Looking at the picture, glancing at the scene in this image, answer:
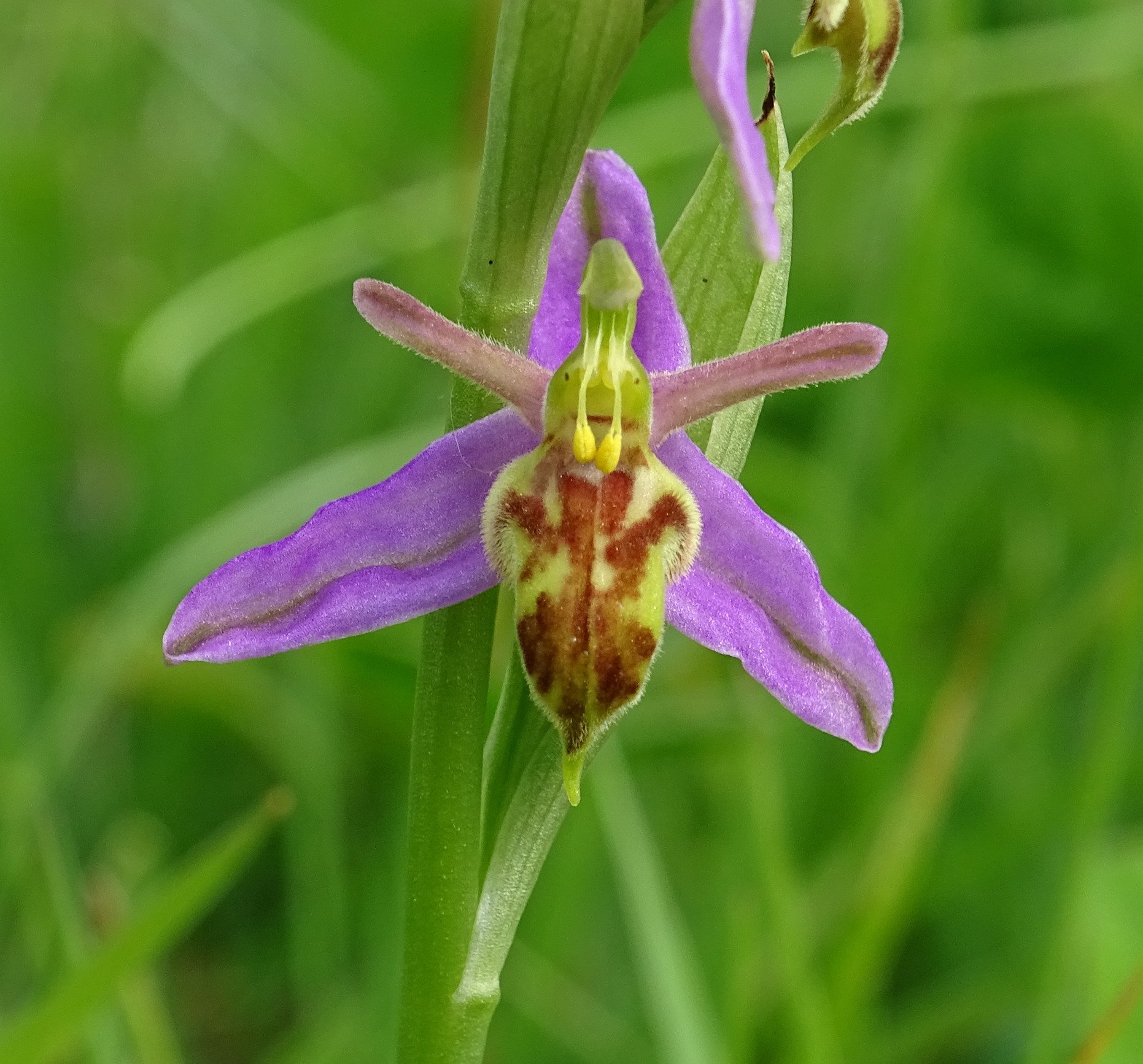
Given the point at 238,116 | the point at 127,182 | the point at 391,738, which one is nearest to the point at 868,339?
the point at 391,738

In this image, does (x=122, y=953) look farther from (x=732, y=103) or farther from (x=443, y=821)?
(x=732, y=103)

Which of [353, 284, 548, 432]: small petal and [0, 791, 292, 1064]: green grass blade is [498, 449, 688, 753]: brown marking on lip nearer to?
[353, 284, 548, 432]: small petal

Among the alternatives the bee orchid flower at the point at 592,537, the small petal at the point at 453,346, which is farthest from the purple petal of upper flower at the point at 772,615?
the small petal at the point at 453,346

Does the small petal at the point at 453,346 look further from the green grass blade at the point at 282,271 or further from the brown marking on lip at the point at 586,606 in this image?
the green grass blade at the point at 282,271

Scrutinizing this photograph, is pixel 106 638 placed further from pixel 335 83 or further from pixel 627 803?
pixel 335 83

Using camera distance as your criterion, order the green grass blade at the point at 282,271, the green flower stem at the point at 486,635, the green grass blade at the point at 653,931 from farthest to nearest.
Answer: the green grass blade at the point at 282,271
the green grass blade at the point at 653,931
the green flower stem at the point at 486,635

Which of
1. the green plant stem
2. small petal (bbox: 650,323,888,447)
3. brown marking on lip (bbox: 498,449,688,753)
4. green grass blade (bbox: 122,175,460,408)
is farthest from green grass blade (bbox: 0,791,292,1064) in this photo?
green grass blade (bbox: 122,175,460,408)
